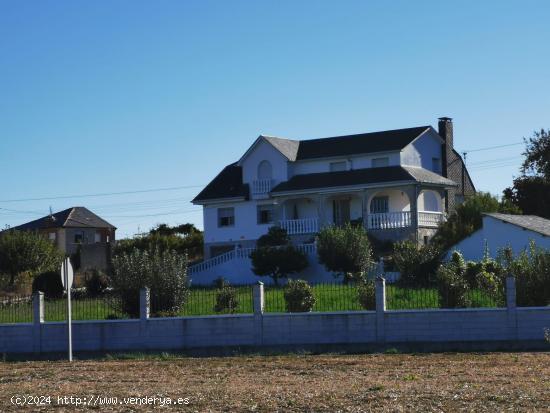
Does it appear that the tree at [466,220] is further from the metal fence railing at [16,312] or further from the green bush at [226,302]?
the metal fence railing at [16,312]

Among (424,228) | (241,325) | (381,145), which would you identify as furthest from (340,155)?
(241,325)

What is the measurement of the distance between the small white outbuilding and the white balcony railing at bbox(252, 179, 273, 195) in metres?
14.9

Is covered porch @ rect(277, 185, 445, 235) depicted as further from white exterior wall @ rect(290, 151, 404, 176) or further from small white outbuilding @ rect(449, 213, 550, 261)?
small white outbuilding @ rect(449, 213, 550, 261)

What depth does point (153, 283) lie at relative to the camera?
105ft

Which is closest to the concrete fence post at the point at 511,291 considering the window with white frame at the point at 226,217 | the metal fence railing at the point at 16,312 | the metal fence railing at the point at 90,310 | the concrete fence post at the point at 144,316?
the concrete fence post at the point at 144,316

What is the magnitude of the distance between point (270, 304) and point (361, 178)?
68.8ft

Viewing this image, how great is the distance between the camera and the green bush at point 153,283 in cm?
3169

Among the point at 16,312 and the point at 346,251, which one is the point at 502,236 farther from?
the point at 16,312

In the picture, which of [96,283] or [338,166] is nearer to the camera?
[96,283]

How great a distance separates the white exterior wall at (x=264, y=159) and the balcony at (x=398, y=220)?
6.79 metres

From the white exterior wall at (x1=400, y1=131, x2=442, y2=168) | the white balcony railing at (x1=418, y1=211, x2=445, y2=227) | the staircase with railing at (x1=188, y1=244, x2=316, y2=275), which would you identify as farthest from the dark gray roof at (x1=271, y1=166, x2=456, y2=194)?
the staircase with railing at (x1=188, y1=244, x2=316, y2=275)

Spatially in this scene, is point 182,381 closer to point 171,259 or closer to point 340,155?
point 171,259

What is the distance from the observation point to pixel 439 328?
27266mm

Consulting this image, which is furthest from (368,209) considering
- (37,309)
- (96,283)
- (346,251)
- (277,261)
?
(37,309)
